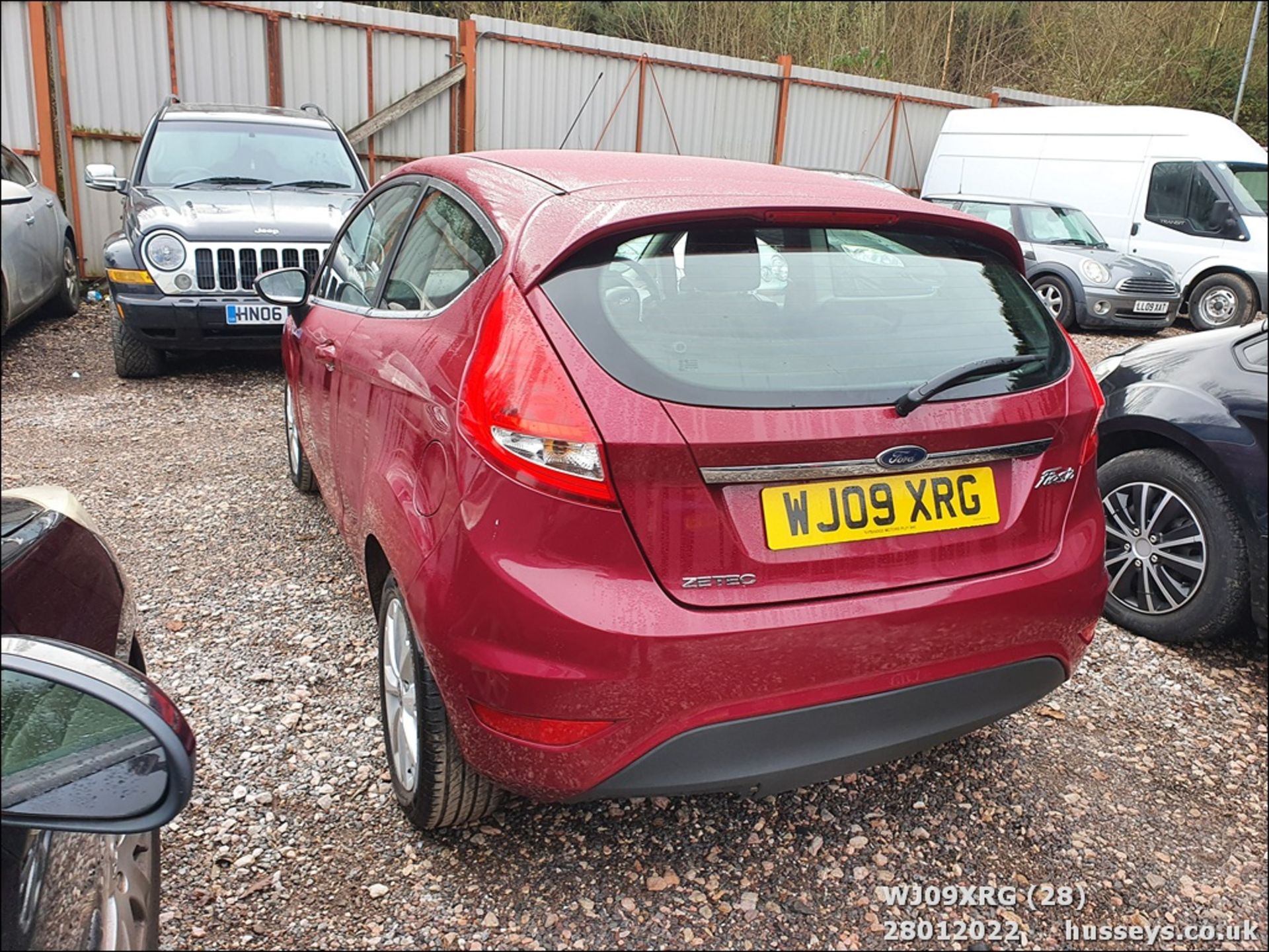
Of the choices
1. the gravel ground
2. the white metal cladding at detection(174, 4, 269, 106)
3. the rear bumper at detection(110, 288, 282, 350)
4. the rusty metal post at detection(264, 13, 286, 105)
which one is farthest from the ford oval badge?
the rusty metal post at detection(264, 13, 286, 105)

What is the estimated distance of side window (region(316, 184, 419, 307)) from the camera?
2822mm

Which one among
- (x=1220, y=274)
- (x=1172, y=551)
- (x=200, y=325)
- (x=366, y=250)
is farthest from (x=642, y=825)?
(x=1220, y=274)

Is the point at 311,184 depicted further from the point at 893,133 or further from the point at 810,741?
the point at 893,133

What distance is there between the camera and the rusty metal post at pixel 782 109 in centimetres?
1388

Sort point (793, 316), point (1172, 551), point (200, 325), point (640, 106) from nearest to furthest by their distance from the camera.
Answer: point (793, 316) → point (1172, 551) → point (200, 325) → point (640, 106)

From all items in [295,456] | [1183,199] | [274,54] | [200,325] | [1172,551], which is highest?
[274,54]

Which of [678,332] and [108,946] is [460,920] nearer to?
[108,946]

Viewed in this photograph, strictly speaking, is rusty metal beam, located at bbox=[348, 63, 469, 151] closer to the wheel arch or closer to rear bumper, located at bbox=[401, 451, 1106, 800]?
the wheel arch

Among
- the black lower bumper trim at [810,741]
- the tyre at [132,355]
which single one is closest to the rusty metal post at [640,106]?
the tyre at [132,355]

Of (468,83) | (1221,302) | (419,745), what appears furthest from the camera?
(1221,302)

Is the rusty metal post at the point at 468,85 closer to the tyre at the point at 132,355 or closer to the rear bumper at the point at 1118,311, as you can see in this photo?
the rear bumper at the point at 1118,311

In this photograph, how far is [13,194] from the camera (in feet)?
2.91

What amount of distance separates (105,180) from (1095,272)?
9675mm

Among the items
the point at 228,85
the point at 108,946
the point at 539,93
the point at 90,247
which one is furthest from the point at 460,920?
the point at 539,93
